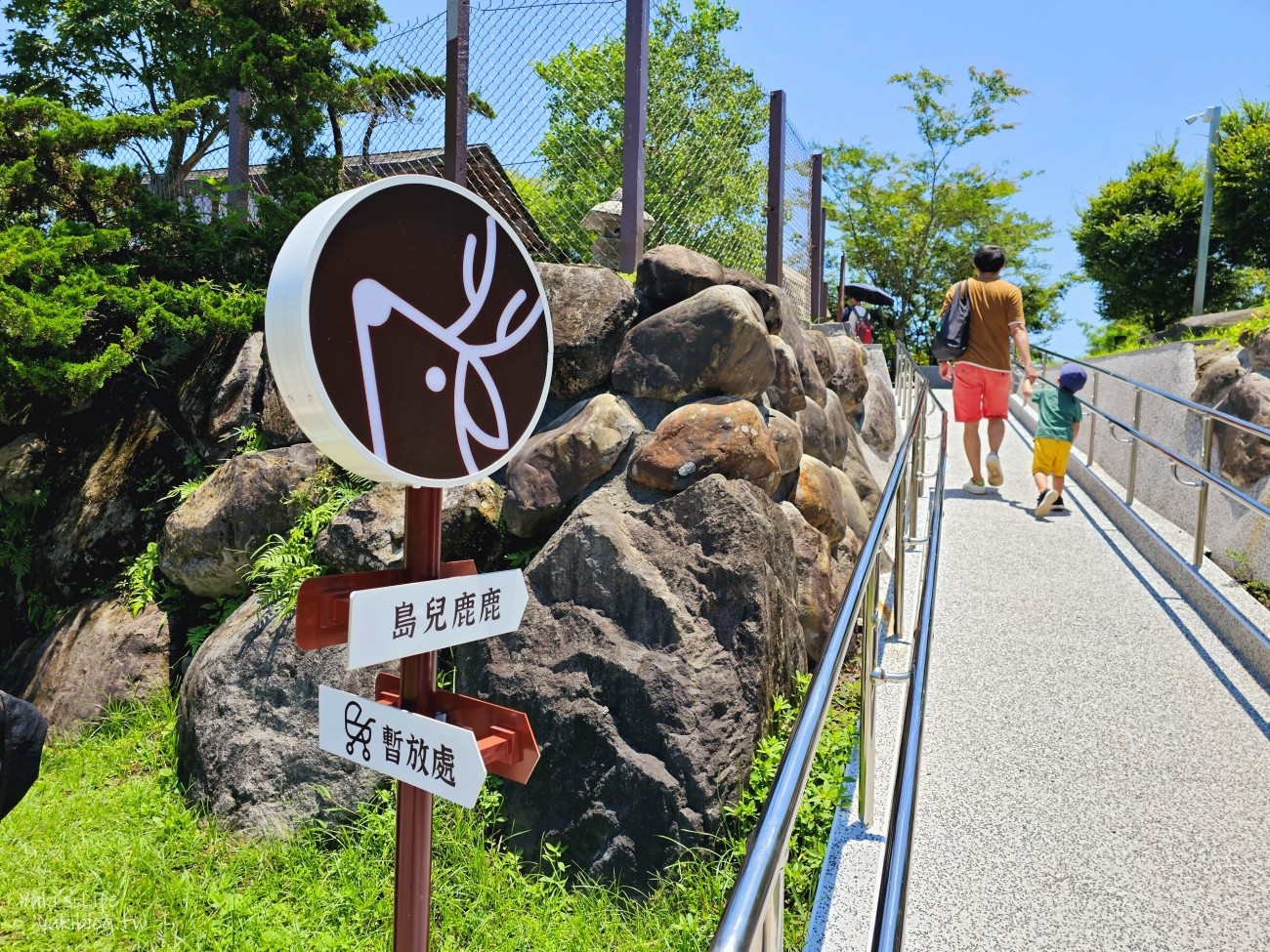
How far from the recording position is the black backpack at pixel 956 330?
6310 mm

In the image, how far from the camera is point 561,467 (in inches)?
172

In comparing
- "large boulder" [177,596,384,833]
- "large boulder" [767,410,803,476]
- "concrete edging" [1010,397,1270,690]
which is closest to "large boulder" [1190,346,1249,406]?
"concrete edging" [1010,397,1270,690]

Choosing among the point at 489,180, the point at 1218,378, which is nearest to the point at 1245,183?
the point at 1218,378

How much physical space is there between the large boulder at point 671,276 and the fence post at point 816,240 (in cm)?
428

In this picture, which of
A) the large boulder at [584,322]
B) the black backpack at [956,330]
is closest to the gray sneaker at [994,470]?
the black backpack at [956,330]

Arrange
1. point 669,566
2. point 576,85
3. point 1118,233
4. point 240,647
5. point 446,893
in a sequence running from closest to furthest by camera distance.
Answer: point 446,893
point 669,566
point 240,647
point 576,85
point 1118,233

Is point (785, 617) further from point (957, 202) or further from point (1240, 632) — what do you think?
point (957, 202)

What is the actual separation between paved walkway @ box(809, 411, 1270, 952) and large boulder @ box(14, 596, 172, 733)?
4.24m

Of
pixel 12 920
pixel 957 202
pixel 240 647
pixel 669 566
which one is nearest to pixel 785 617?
pixel 669 566

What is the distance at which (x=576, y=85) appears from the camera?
5625mm

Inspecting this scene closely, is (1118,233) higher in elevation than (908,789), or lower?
higher

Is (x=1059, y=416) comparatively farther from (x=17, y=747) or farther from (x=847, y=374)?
(x=17, y=747)

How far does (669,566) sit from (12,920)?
119 inches

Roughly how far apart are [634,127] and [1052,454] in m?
3.48
